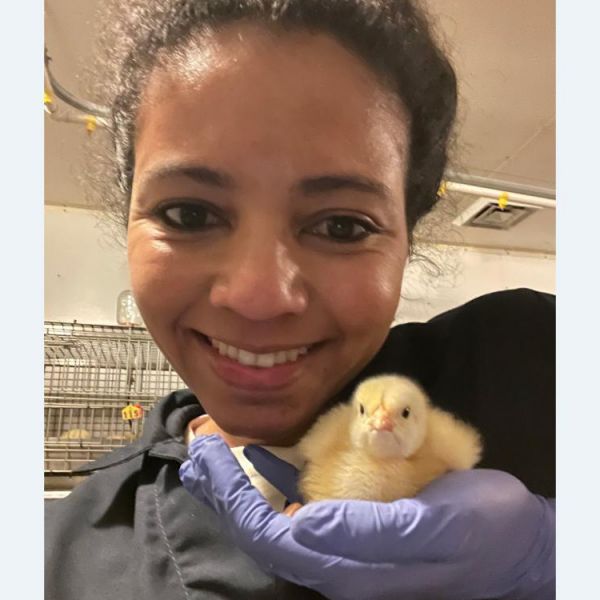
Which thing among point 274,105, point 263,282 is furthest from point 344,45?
point 263,282

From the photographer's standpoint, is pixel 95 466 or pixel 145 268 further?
pixel 95 466

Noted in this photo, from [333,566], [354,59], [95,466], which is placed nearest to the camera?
[333,566]

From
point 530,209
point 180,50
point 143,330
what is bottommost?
point 143,330

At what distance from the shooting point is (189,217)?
422 millimetres

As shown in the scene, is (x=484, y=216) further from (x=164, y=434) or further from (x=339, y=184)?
(x=164, y=434)

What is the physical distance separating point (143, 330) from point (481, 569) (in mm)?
323

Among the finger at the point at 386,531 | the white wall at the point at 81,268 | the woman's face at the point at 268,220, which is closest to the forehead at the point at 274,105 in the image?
the woman's face at the point at 268,220

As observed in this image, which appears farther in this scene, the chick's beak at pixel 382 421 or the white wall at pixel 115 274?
the white wall at pixel 115 274

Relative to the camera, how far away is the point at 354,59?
432 mm

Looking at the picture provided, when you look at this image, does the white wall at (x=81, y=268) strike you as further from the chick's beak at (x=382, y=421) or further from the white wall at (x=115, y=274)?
the chick's beak at (x=382, y=421)

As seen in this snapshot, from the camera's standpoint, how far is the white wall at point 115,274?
1.63ft

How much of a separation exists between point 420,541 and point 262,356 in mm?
163
